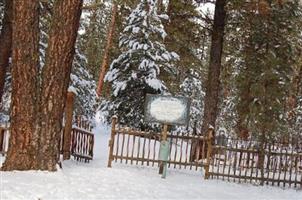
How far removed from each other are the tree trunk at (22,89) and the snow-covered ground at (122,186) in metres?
Result: 0.41

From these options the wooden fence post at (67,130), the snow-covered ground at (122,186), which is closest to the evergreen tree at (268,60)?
the snow-covered ground at (122,186)

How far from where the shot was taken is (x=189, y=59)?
65.7 ft

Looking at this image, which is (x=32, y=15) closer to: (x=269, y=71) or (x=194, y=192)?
(x=194, y=192)

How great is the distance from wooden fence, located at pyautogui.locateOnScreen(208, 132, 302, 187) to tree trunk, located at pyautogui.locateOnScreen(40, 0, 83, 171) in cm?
507

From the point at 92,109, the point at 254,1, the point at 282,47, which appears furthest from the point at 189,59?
the point at 92,109

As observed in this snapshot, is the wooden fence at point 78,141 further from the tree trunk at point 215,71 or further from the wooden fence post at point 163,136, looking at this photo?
the tree trunk at point 215,71

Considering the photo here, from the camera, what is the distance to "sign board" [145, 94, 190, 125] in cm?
1257

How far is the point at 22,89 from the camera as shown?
910 cm

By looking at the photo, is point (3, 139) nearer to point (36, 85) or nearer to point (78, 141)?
point (78, 141)

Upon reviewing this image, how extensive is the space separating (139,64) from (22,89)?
34.9ft

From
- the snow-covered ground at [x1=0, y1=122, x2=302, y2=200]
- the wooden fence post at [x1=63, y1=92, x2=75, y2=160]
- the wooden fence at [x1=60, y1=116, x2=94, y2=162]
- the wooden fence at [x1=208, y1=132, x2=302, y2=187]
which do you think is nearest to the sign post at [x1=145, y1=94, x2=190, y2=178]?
the snow-covered ground at [x1=0, y1=122, x2=302, y2=200]

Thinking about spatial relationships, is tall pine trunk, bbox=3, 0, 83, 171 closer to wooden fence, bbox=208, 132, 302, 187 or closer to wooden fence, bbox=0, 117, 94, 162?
wooden fence, bbox=0, 117, 94, 162

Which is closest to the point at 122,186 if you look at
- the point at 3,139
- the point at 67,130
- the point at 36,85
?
the point at 36,85

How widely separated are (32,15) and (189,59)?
11.4 meters
